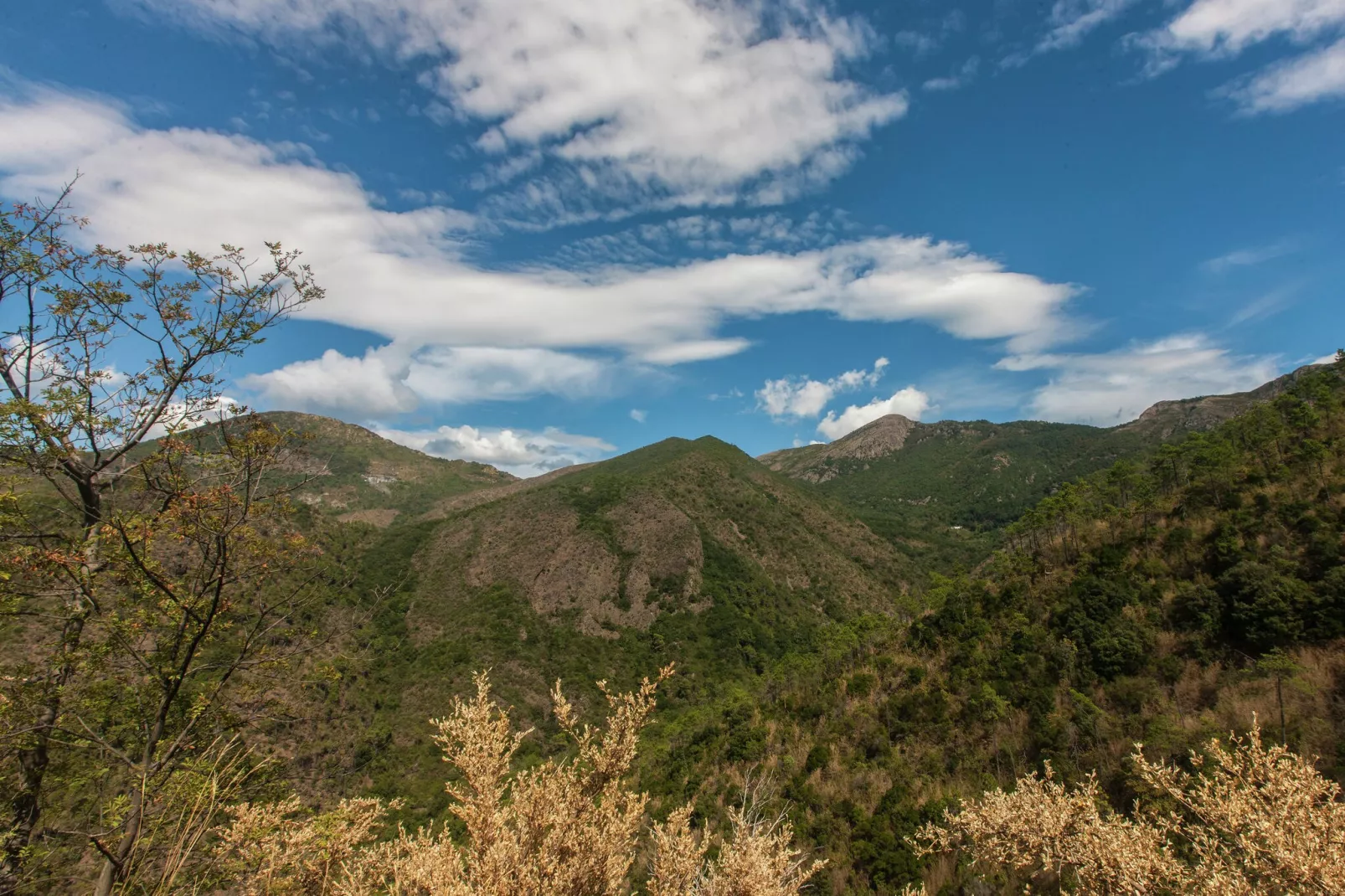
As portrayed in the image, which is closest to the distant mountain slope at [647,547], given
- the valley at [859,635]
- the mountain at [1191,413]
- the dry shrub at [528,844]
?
the valley at [859,635]

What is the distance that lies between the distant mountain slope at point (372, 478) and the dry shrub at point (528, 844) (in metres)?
134

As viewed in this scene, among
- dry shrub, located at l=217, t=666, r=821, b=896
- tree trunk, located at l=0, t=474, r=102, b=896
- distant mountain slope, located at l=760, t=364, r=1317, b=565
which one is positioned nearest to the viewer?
dry shrub, located at l=217, t=666, r=821, b=896

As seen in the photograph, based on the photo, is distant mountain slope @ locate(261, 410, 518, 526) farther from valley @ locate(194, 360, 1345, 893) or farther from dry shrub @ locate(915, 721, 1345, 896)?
dry shrub @ locate(915, 721, 1345, 896)

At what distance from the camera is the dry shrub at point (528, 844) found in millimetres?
4367

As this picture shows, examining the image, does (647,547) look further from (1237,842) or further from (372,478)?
(372,478)

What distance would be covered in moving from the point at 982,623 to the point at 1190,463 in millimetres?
22903

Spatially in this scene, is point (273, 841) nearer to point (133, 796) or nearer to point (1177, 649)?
point (133, 796)

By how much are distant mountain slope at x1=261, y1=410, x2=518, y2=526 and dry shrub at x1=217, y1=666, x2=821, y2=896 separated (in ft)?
441

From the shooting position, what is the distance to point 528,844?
15.6 ft

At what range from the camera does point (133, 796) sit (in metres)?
6.60

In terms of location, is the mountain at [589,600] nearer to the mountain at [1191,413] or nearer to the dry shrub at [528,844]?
the dry shrub at [528,844]

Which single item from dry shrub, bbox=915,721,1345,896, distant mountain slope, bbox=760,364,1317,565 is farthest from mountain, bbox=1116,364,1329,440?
dry shrub, bbox=915,721,1345,896

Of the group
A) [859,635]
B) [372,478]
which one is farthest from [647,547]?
[372,478]

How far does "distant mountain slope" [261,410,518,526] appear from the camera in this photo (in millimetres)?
143875
